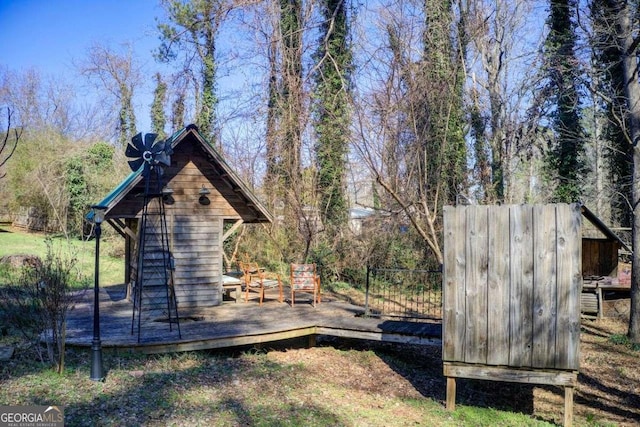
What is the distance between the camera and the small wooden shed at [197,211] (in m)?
10.9

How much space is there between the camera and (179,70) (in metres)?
21.8

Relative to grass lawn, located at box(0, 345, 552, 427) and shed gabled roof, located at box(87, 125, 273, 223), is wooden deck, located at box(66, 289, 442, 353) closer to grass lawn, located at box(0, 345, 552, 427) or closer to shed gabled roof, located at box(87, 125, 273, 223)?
grass lawn, located at box(0, 345, 552, 427)

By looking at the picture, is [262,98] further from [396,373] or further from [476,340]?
[476,340]

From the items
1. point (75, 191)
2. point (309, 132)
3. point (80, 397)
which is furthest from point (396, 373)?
point (75, 191)

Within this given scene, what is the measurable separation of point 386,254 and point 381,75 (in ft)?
20.1

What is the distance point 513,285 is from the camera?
21.4 feet

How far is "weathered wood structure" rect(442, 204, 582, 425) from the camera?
6.30 meters

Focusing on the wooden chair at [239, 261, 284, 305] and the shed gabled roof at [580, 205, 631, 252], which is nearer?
the shed gabled roof at [580, 205, 631, 252]

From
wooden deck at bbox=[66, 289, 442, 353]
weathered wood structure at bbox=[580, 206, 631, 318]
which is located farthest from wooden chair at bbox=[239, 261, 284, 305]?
weathered wood structure at bbox=[580, 206, 631, 318]

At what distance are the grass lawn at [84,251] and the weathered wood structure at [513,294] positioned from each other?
1164 centimetres

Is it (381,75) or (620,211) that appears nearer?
(381,75)

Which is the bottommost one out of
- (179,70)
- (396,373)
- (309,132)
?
(396,373)
